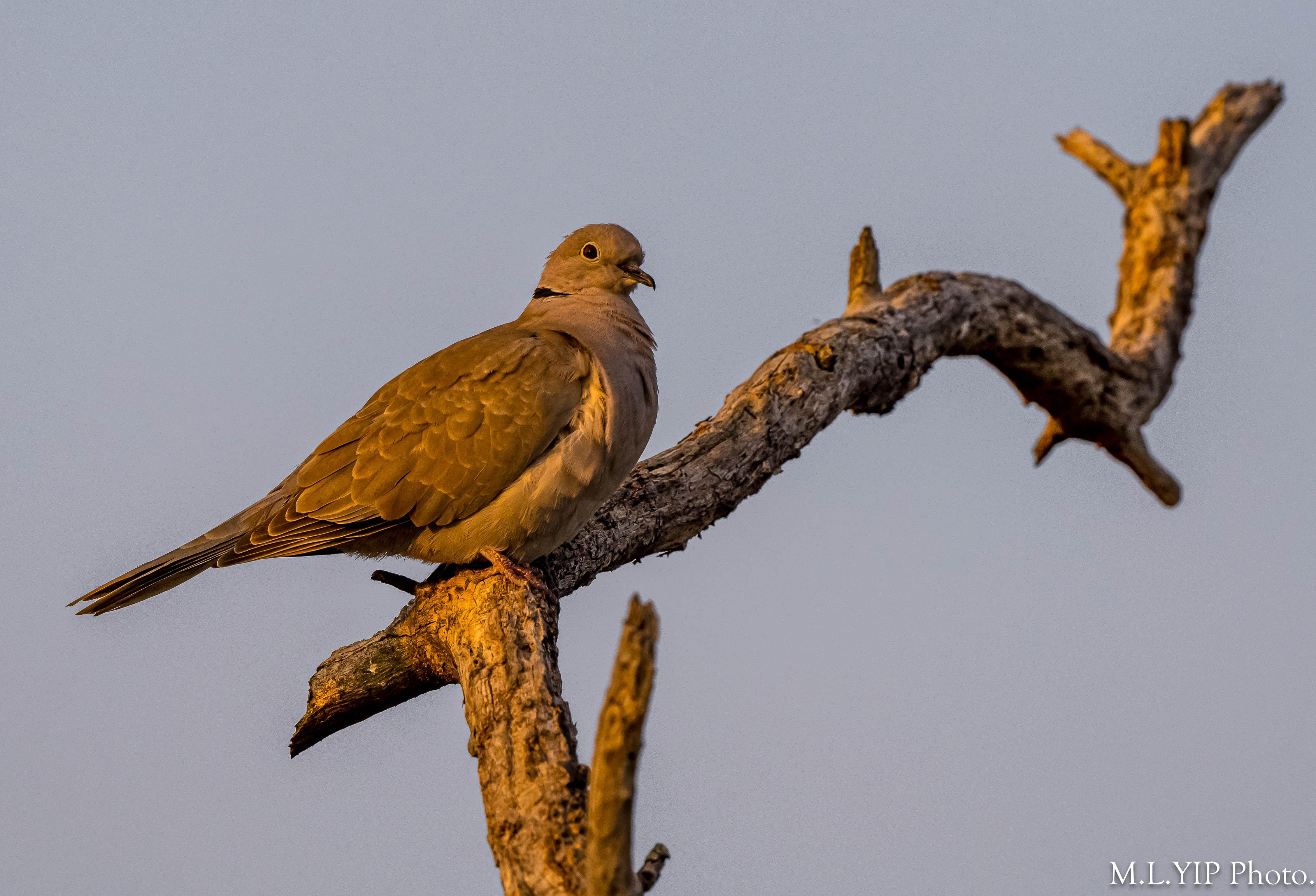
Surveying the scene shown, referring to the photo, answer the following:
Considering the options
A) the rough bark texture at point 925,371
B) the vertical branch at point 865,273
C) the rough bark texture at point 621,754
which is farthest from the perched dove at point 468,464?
the rough bark texture at point 621,754

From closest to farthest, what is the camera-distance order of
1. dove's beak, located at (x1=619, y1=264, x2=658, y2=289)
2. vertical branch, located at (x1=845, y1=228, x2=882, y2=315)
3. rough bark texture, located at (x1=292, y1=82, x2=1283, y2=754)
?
rough bark texture, located at (x1=292, y1=82, x2=1283, y2=754), dove's beak, located at (x1=619, y1=264, x2=658, y2=289), vertical branch, located at (x1=845, y1=228, x2=882, y2=315)

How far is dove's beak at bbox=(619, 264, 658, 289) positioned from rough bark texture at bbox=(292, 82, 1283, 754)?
1.93 ft

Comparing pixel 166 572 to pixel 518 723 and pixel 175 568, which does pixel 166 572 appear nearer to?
pixel 175 568

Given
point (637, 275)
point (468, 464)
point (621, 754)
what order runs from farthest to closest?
1. point (637, 275)
2. point (468, 464)
3. point (621, 754)

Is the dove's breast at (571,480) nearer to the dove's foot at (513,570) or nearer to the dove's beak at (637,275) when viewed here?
the dove's foot at (513,570)

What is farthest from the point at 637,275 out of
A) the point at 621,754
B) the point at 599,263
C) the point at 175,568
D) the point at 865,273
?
the point at 621,754

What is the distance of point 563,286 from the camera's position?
4.78m

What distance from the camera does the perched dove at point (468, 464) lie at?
3.89m

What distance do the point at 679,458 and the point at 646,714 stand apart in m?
2.67

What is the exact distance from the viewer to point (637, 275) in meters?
4.69

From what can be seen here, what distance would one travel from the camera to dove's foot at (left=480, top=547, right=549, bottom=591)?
12.3 ft

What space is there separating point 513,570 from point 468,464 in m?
0.42

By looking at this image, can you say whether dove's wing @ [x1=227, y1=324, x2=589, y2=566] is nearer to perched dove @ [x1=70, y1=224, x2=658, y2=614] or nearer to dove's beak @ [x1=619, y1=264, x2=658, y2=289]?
perched dove @ [x1=70, y1=224, x2=658, y2=614]

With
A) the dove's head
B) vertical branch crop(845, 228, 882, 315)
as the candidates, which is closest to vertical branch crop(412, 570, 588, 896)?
the dove's head
